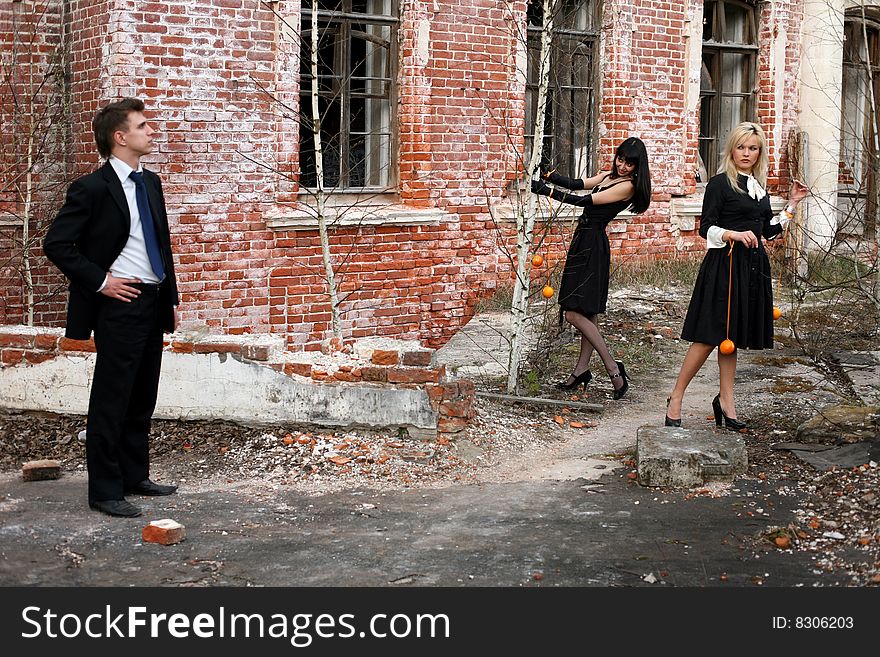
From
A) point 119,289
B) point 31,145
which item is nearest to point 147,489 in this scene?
point 119,289

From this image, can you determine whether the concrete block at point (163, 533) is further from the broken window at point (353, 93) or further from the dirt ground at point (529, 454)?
the broken window at point (353, 93)

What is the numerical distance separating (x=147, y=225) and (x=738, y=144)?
11.9 ft

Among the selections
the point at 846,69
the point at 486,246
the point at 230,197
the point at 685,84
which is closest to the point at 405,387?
the point at 230,197

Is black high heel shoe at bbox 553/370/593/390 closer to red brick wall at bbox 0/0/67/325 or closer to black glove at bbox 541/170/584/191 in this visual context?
black glove at bbox 541/170/584/191

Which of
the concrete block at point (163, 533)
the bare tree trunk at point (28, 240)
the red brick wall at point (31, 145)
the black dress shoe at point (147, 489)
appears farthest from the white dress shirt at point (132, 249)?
the red brick wall at point (31, 145)

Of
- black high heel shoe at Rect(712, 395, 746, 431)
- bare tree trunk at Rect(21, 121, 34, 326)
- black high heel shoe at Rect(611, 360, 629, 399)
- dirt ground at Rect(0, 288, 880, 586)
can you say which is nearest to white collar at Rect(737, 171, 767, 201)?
black high heel shoe at Rect(712, 395, 746, 431)

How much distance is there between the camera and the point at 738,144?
705 centimetres

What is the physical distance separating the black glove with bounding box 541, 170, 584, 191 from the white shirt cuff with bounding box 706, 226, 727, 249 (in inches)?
50.4

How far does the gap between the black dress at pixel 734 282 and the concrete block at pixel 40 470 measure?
149 inches

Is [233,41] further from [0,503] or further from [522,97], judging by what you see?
[0,503]

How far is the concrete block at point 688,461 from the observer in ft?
20.4

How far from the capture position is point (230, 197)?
9.80m

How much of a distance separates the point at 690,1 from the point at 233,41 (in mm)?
5979

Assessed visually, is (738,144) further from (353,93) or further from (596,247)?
(353,93)
